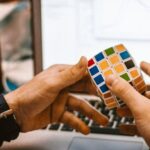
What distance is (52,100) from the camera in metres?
0.75

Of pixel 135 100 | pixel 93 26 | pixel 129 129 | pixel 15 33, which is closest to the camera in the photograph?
pixel 135 100

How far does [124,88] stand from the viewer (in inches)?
24.7

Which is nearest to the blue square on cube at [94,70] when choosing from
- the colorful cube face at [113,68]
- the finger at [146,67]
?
the colorful cube face at [113,68]

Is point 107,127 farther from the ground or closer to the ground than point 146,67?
closer to the ground

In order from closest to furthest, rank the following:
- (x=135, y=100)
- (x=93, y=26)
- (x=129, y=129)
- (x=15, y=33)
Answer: (x=135, y=100) → (x=129, y=129) → (x=93, y=26) → (x=15, y=33)

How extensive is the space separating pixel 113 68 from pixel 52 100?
152 mm

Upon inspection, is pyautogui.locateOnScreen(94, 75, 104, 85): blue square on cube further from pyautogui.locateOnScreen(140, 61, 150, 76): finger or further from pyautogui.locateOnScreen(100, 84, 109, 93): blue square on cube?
pyautogui.locateOnScreen(140, 61, 150, 76): finger

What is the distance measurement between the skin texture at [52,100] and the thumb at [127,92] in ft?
0.26

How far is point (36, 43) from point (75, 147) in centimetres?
26

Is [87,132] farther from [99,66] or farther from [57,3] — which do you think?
[57,3]

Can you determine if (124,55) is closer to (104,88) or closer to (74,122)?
(104,88)

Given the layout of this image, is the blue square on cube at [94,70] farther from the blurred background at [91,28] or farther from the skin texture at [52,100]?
the blurred background at [91,28]

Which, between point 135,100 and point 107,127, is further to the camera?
point 107,127

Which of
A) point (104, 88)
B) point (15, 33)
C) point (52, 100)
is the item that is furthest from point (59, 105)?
point (15, 33)
